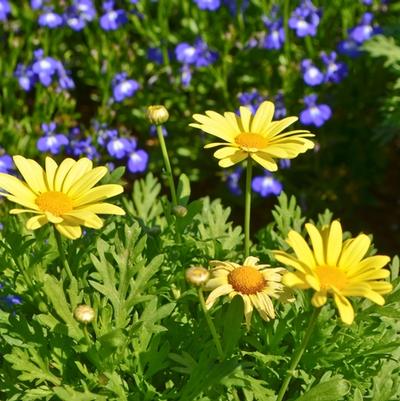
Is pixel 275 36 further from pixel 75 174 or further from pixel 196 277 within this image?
pixel 196 277

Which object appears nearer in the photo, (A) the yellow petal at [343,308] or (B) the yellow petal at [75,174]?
(A) the yellow petal at [343,308]

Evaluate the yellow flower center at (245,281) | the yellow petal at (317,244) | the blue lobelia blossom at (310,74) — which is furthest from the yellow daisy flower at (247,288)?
the blue lobelia blossom at (310,74)

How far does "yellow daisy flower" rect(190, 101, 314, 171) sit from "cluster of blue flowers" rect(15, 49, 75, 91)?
1.66 m

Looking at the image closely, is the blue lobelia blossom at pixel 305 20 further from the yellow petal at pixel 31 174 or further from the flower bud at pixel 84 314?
the flower bud at pixel 84 314

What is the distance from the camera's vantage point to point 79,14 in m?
3.69

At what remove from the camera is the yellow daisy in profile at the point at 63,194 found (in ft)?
5.53

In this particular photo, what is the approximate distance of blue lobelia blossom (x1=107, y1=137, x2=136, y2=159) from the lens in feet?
10.9

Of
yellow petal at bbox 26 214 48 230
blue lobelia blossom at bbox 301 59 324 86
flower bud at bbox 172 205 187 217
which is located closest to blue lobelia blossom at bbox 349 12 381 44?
blue lobelia blossom at bbox 301 59 324 86

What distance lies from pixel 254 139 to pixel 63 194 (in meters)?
0.43

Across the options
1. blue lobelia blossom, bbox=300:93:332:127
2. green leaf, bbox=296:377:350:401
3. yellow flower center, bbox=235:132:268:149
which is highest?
blue lobelia blossom, bbox=300:93:332:127

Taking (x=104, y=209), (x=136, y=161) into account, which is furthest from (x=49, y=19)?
(x=104, y=209)

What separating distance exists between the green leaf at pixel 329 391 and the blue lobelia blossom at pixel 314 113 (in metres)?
1.72

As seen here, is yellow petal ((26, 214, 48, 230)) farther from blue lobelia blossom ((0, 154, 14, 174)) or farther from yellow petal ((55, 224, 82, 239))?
blue lobelia blossom ((0, 154, 14, 174))

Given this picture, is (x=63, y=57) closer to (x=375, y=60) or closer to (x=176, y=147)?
(x=176, y=147)
